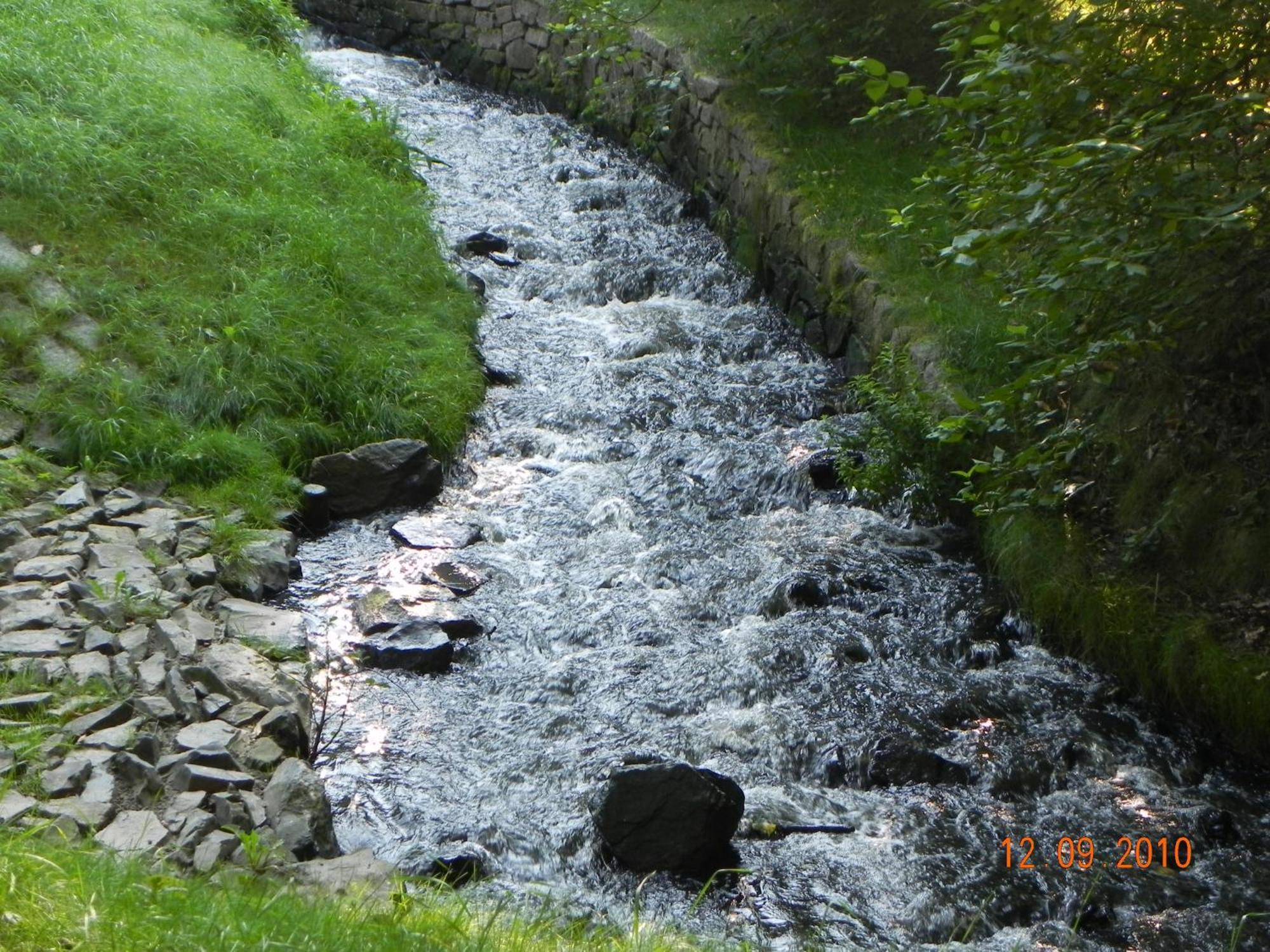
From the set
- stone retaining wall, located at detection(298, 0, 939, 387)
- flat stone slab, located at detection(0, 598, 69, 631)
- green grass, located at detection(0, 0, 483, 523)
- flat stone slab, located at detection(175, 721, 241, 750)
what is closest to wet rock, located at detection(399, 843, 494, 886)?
flat stone slab, located at detection(175, 721, 241, 750)

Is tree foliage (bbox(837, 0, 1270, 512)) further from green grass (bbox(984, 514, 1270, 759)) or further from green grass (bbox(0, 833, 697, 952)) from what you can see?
green grass (bbox(0, 833, 697, 952))

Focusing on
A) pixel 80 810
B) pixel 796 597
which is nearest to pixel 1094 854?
pixel 796 597

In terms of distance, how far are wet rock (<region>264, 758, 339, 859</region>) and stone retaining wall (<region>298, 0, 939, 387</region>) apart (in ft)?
13.6

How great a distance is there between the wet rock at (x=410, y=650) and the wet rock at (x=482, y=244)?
525cm

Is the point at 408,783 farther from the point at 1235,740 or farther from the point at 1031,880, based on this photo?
the point at 1235,740

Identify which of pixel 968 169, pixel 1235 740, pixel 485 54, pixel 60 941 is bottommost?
pixel 485 54

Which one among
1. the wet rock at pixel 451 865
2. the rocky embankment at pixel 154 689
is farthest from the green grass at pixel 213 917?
the wet rock at pixel 451 865

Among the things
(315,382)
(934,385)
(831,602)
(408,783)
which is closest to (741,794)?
(408,783)

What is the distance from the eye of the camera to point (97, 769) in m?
3.97

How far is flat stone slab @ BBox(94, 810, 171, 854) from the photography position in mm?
3637

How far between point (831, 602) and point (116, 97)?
601 centimetres

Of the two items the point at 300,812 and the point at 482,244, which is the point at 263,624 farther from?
the point at 482,244

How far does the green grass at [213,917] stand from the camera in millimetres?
2660

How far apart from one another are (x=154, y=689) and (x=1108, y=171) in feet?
12.0
